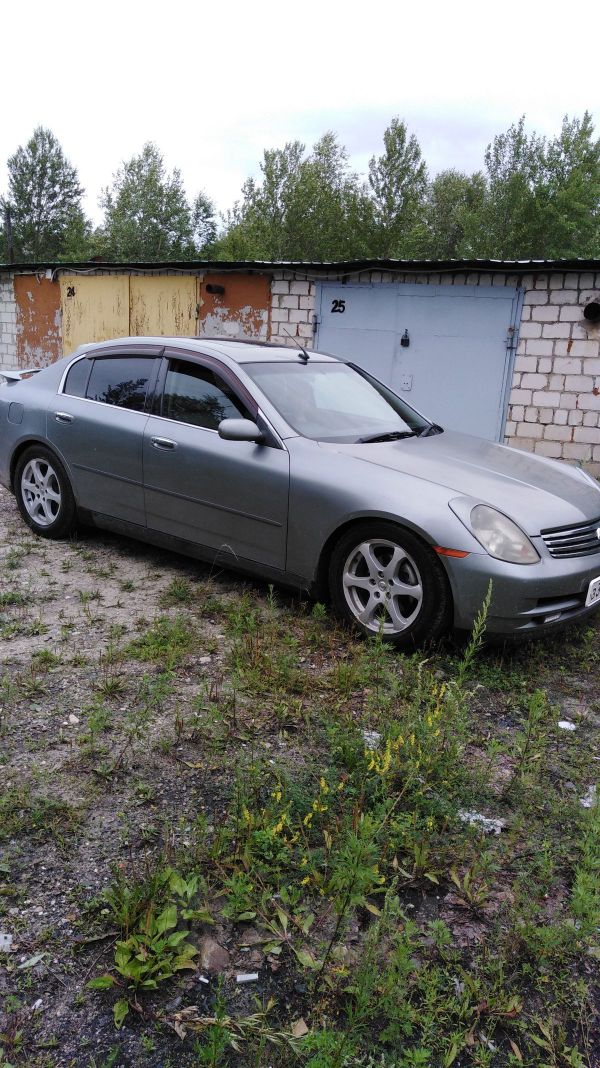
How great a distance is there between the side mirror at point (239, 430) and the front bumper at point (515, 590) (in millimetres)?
1364

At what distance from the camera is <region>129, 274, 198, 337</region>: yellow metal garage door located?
13461 millimetres

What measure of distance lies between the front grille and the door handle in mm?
2329

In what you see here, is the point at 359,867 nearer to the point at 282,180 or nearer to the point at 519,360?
the point at 519,360

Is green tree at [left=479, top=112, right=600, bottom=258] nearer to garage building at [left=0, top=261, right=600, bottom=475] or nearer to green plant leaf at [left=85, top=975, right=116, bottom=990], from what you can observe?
garage building at [left=0, top=261, right=600, bottom=475]

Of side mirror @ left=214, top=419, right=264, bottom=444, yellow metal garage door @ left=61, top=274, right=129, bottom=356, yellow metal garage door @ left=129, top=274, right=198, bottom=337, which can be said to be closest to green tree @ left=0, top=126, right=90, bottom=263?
yellow metal garage door @ left=61, top=274, right=129, bottom=356

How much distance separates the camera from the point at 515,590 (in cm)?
378

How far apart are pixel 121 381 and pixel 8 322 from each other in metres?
13.0

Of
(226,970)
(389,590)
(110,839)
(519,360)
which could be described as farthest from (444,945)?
(519,360)

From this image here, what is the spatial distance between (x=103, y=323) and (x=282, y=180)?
4367cm

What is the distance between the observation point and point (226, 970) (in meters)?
2.07

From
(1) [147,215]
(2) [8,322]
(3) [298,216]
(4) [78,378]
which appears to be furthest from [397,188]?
(4) [78,378]

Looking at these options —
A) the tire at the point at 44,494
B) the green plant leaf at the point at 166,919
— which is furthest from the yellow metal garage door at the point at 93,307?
the green plant leaf at the point at 166,919

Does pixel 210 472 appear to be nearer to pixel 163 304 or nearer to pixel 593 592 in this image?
pixel 593 592

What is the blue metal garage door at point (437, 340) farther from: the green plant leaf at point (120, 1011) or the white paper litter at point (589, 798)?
the green plant leaf at point (120, 1011)
